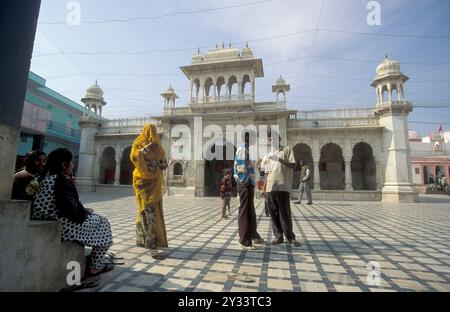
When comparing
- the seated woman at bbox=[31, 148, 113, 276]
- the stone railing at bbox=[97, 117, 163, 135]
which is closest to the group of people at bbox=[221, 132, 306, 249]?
the seated woman at bbox=[31, 148, 113, 276]

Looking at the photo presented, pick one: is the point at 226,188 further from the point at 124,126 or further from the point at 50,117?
the point at 50,117

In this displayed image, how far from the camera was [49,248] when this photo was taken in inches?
80.8

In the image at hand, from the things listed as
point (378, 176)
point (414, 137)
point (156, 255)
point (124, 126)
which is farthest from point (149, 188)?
point (414, 137)

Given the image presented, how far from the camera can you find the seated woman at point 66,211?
2.27m

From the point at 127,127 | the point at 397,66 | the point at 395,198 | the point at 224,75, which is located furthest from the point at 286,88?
the point at 127,127

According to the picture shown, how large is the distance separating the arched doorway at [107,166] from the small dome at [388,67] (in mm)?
23550

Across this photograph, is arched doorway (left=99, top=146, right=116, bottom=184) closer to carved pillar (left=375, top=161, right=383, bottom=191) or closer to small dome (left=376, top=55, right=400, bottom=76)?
carved pillar (left=375, top=161, right=383, bottom=191)

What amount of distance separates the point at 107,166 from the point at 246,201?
2248 cm

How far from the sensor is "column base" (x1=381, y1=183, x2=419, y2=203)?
1427cm

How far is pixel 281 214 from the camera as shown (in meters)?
4.11

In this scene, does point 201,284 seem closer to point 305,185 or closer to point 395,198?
point 305,185

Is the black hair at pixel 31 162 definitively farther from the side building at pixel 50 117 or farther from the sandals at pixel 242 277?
the side building at pixel 50 117

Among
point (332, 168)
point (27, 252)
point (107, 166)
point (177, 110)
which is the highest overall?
point (177, 110)

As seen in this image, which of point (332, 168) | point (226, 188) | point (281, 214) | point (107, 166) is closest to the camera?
point (281, 214)
